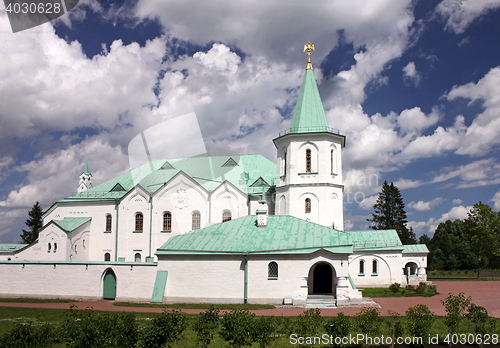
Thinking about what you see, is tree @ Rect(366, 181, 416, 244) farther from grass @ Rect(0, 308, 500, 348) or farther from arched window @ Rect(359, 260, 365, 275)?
grass @ Rect(0, 308, 500, 348)

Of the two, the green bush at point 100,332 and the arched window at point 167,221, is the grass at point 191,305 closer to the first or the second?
the green bush at point 100,332

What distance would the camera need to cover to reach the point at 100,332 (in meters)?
10.2

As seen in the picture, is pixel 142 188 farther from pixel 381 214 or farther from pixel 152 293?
pixel 381 214

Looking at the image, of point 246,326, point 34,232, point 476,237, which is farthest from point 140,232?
point 476,237

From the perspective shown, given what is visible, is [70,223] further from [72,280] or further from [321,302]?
[321,302]

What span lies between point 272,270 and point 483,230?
35.0 metres

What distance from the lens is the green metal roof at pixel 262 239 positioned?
24323 millimetres

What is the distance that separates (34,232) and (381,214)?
54.6 m

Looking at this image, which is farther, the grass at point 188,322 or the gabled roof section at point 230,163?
the gabled roof section at point 230,163

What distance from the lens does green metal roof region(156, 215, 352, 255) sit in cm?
2432

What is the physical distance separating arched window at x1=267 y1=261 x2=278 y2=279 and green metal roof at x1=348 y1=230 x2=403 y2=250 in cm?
1400

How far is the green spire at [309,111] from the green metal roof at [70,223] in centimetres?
2249

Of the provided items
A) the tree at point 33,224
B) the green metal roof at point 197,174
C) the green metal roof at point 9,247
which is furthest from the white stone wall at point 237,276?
the tree at point 33,224

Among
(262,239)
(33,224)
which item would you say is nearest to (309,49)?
(262,239)
